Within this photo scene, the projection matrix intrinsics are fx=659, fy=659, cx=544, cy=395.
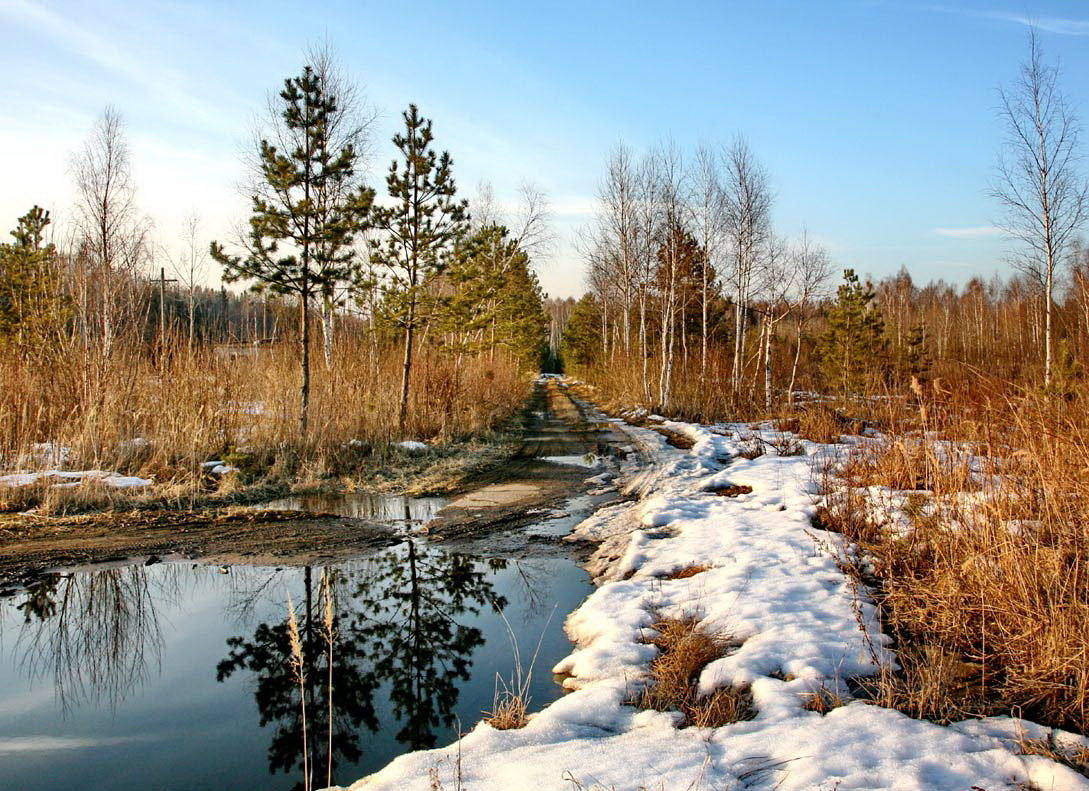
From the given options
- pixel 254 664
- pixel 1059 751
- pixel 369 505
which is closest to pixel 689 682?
pixel 1059 751

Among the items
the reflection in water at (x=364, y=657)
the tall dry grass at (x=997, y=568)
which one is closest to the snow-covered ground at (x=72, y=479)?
Result: the reflection in water at (x=364, y=657)

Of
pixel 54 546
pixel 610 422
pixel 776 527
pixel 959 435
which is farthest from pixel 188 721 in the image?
pixel 610 422

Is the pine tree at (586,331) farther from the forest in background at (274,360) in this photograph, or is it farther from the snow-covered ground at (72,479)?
the snow-covered ground at (72,479)

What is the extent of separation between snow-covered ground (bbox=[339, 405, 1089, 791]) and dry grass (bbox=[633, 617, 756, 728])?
0.08 meters

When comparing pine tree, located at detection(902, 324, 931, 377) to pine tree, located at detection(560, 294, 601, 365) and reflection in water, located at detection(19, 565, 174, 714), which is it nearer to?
pine tree, located at detection(560, 294, 601, 365)

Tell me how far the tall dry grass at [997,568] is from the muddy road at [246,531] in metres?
4.69

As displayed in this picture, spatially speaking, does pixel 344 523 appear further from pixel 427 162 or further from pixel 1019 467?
pixel 427 162

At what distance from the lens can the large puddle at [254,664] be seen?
11.8ft

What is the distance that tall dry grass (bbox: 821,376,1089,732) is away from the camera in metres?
3.53

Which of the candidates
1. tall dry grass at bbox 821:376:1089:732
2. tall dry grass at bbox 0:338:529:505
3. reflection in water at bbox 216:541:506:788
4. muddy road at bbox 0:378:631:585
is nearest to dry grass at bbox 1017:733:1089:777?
tall dry grass at bbox 821:376:1089:732

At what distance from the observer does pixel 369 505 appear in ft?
31.8

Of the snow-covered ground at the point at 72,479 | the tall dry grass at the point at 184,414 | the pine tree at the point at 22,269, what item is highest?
the pine tree at the point at 22,269

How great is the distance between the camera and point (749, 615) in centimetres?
491

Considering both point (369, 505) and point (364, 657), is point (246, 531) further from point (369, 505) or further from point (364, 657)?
point (364, 657)
